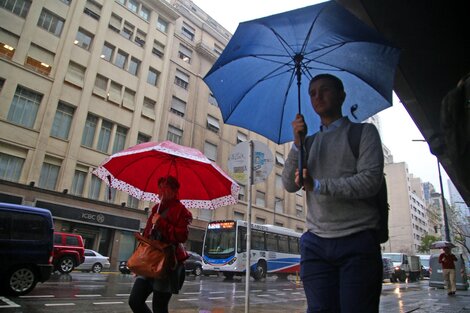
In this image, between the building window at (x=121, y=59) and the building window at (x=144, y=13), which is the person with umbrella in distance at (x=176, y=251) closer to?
the building window at (x=121, y=59)

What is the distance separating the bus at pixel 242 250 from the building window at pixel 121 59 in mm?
16188

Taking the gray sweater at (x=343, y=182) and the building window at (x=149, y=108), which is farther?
the building window at (x=149, y=108)

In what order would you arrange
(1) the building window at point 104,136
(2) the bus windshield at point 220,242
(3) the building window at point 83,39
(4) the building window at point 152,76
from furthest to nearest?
(4) the building window at point 152,76 → (1) the building window at point 104,136 → (3) the building window at point 83,39 → (2) the bus windshield at point 220,242

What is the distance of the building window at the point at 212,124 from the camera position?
118 ft

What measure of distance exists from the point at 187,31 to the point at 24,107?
1927 centimetres

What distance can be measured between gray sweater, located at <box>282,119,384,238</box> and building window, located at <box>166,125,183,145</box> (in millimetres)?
29841

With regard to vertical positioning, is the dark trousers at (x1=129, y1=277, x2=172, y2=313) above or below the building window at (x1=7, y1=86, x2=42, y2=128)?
below

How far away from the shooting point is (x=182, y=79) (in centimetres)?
3447

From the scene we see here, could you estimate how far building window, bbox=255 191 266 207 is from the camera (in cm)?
3965

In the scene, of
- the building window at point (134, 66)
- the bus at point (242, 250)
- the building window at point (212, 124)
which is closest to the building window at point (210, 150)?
the building window at point (212, 124)

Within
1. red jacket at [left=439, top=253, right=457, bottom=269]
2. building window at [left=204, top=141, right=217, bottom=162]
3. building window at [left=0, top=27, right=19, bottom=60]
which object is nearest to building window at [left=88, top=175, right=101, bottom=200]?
building window at [left=0, top=27, right=19, bottom=60]

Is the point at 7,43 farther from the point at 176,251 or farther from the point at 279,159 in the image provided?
the point at 279,159

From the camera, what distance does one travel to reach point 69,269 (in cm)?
1688

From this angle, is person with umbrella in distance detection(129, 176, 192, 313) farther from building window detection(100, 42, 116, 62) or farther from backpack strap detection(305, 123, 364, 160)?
building window detection(100, 42, 116, 62)
